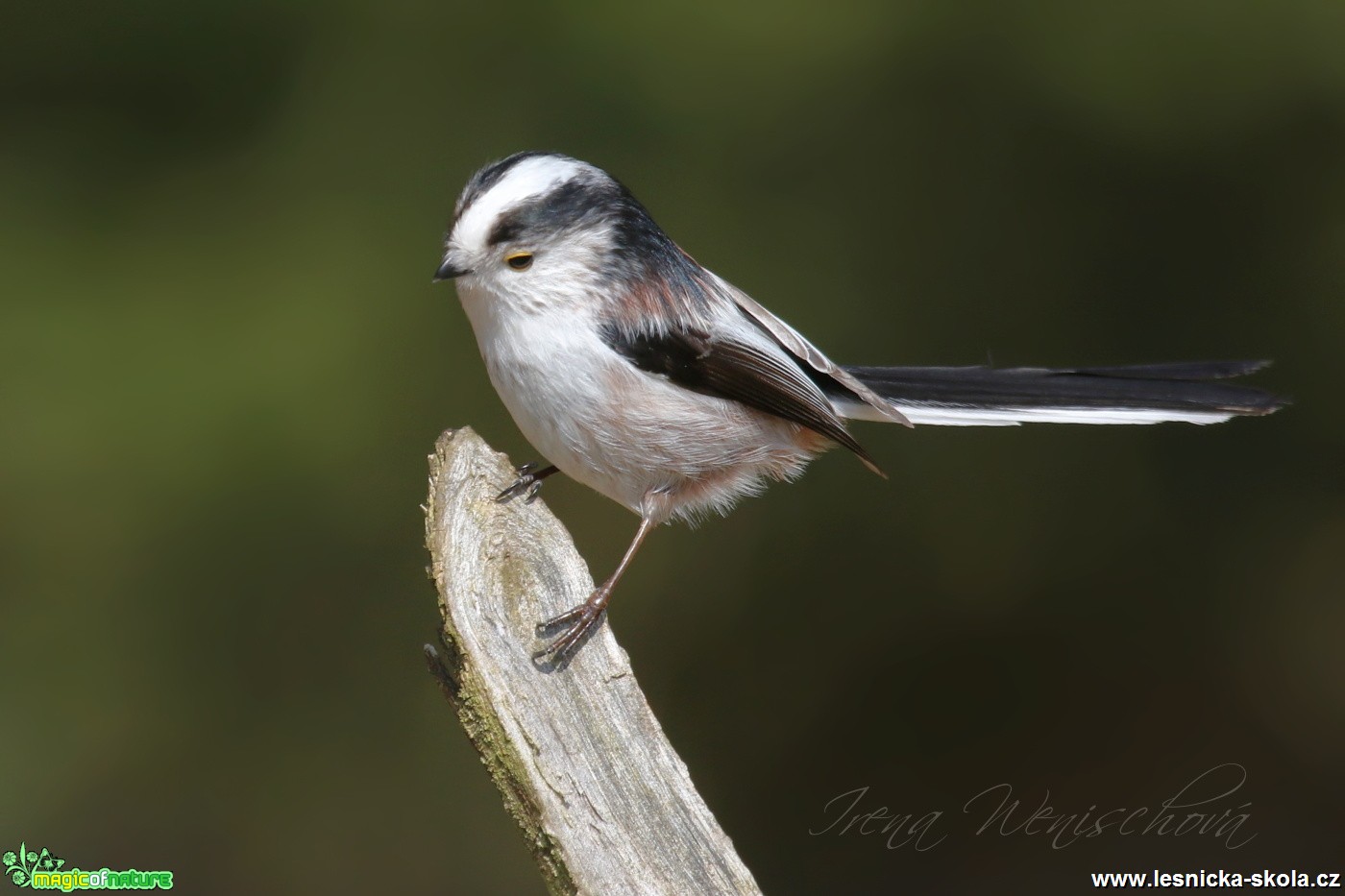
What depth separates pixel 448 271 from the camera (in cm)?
237

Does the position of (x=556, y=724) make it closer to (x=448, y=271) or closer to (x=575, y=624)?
(x=575, y=624)

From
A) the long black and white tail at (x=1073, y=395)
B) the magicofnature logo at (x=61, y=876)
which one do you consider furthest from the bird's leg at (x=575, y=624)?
the magicofnature logo at (x=61, y=876)

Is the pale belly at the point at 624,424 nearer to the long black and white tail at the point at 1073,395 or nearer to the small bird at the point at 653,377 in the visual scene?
the small bird at the point at 653,377

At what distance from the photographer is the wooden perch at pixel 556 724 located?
Answer: 1.84m

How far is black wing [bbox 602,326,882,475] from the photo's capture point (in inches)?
100

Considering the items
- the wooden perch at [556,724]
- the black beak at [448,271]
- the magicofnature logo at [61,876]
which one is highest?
the black beak at [448,271]

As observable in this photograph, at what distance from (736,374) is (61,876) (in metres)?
2.48

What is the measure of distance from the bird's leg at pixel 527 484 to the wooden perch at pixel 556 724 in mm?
68

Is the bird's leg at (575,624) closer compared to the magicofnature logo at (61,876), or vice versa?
the bird's leg at (575,624)

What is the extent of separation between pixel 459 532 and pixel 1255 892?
3228 mm

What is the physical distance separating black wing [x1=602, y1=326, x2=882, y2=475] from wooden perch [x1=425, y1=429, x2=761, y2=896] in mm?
470

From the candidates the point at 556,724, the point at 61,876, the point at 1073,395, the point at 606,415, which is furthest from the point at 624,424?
the point at 61,876

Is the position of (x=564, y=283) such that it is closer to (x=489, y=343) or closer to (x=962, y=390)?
(x=489, y=343)

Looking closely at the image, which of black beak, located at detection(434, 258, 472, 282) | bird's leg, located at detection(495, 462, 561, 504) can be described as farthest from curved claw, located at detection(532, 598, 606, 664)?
black beak, located at detection(434, 258, 472, 282)
